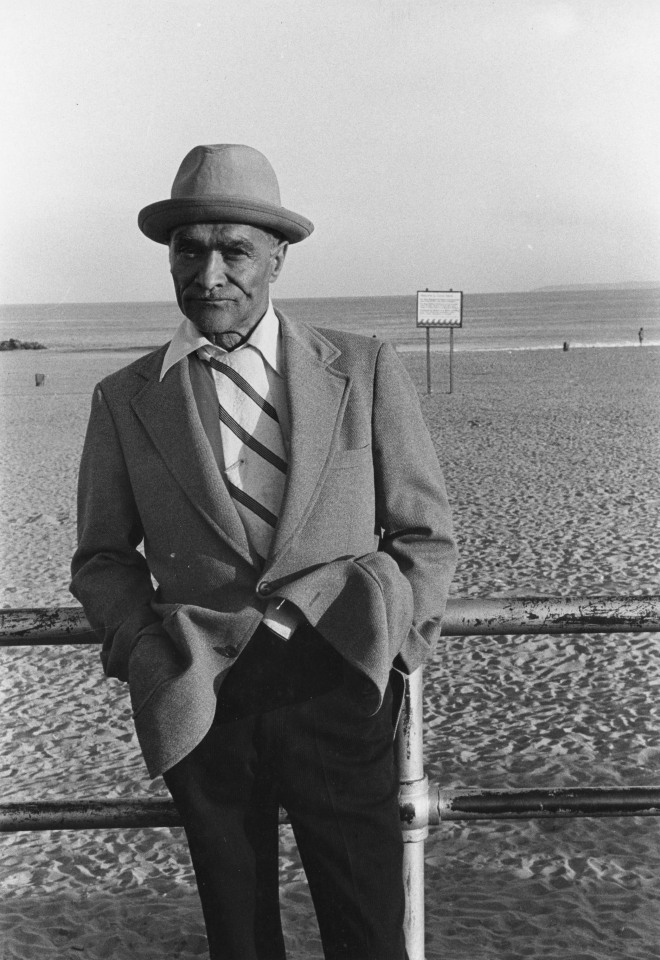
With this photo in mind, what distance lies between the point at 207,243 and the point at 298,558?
61 centimetres

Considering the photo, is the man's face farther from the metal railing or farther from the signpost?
the signpost

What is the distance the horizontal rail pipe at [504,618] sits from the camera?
2.14m

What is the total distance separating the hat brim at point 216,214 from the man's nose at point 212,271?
66 mm

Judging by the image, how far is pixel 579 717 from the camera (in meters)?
5.10

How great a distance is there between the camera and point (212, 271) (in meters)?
2.07

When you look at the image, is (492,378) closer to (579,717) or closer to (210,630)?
(579,717)

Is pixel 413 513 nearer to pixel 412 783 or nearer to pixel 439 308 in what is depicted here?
pixel 412 783

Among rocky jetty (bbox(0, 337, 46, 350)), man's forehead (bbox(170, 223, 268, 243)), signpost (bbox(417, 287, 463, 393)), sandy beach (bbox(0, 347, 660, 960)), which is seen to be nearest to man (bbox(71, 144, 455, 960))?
man's forehead (bbox(170, 223, 268, 243))

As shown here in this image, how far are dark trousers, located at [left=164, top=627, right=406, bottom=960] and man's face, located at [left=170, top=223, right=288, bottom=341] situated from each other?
1.93 ft

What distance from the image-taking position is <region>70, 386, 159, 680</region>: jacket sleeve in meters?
2.06

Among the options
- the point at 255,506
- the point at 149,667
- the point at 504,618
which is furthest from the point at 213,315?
the point at 504,618

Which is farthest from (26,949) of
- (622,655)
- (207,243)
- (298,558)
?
(622,655)

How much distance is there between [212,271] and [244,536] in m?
0.49

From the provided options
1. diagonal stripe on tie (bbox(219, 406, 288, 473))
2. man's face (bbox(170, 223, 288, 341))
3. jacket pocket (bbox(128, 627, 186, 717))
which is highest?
man's face (bbox(170, 223, 288, 341))
